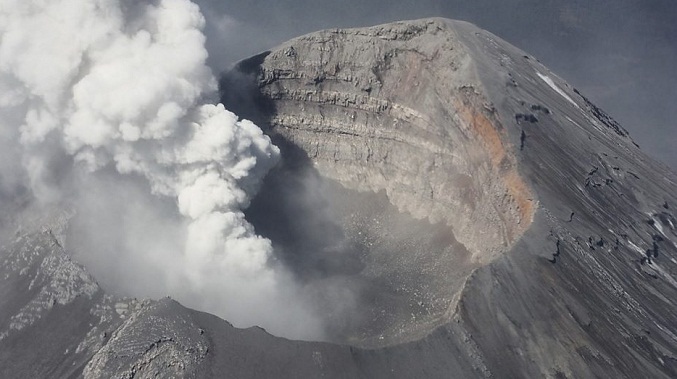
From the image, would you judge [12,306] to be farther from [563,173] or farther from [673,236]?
[673,236]

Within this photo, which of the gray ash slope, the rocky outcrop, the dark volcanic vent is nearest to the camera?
the gray ash slope

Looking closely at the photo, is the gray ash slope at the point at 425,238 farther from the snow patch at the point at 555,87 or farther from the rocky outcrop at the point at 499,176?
the snow patch at the point at 555,87

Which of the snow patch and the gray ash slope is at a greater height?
the snow patch

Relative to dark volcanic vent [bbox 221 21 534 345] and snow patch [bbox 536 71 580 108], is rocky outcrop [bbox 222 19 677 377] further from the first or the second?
snow patch [bbox 536 71 580 108]

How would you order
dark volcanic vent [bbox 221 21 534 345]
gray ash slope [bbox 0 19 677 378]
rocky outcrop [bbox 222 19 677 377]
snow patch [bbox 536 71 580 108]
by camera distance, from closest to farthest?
gray ash slope [bbox 0 19 677 378], rocky outcrop [bbox 222 19 677 377], dark volcanic vent [bbox 221 21 534 345], snow patch [bbox 536 71 580 108]

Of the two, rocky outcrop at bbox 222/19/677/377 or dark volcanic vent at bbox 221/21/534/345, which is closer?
rocky outcrop at bbox 222/19/677/377

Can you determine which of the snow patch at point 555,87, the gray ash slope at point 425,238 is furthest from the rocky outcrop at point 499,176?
the snow patch at point 555,87

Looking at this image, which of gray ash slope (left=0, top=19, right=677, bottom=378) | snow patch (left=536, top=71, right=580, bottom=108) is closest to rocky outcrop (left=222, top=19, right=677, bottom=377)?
gray ash slope (left=0, top=19, right=677, bottom=378)

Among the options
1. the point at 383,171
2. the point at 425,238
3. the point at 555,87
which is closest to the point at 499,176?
the point at 425,238

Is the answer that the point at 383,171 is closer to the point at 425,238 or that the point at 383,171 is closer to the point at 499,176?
the point at 425,238
